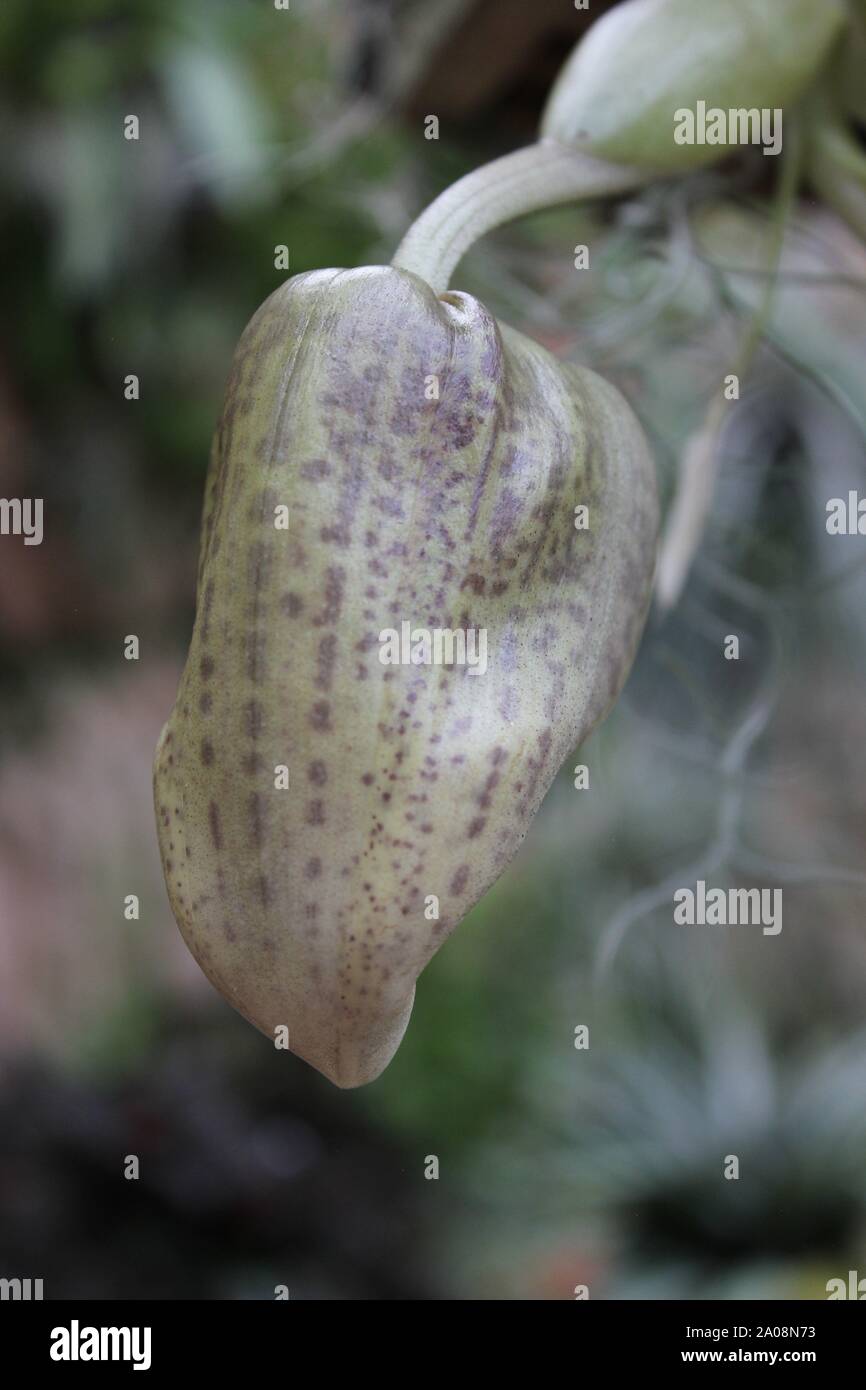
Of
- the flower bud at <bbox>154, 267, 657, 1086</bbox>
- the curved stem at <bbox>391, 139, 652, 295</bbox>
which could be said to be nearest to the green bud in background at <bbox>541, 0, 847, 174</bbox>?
the curved stem at <bbox>391, 139, 652, 295</bbox>

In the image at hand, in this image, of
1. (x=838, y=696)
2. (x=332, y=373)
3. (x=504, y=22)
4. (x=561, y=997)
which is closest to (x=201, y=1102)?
(x=561, y=997)

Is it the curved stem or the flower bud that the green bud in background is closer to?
the curved stem

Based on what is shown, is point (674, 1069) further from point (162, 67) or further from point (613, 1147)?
point (162, 67)

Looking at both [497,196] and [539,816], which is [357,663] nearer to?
[497,196]

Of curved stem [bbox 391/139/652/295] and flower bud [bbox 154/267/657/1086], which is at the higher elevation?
curved stem [bbox 391/139/652/295]

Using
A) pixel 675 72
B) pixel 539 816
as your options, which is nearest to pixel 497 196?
pixel 675 72
